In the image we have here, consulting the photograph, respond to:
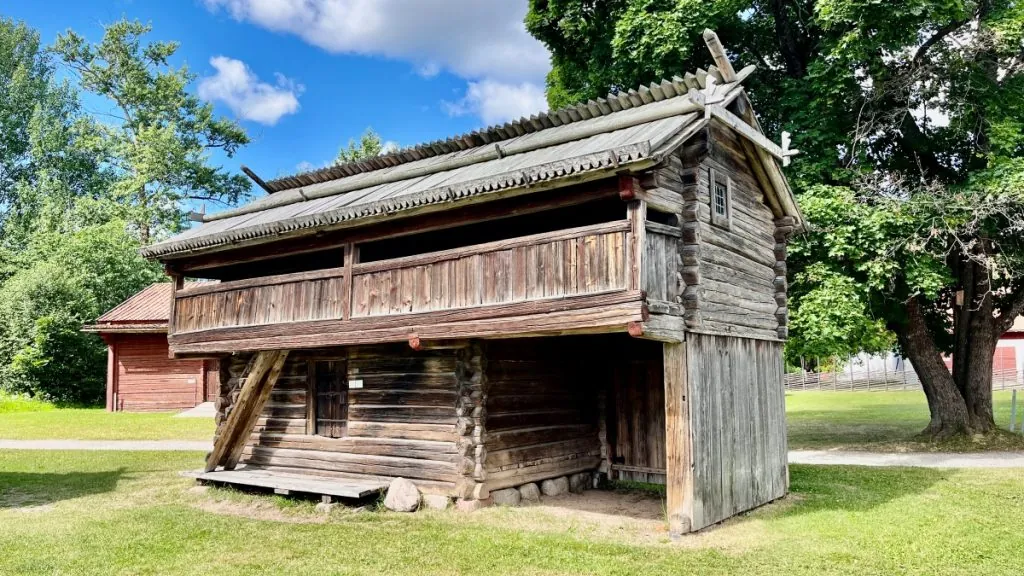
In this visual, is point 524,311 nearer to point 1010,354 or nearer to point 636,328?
point 636,328

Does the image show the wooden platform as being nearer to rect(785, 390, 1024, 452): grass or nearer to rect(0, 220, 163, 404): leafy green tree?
rect(785, 390, 1024, 452): grass

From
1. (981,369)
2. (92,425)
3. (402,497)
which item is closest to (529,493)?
(402,497)

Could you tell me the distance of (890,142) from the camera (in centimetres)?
1931

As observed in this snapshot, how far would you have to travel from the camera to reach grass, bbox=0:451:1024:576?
8961 mm

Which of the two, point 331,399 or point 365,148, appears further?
point 365,148

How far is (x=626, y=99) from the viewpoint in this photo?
12.7m

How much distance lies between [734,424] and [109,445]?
57.1 feet

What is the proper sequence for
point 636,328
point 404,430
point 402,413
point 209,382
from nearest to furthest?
point 636,328 → point 404,430 → point 402,413 → point 209,382

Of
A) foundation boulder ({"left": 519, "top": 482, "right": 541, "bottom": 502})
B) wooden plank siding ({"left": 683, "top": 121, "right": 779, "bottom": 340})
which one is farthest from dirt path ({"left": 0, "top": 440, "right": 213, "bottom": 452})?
wooden plank siding ({"left": 683, "top": 121, "right": 779, "bottom": 340})

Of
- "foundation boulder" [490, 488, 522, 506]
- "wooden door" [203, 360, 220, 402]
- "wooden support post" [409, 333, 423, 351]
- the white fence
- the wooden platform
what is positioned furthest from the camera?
the white fence

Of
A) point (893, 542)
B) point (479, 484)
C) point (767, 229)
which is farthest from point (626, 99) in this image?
point (893, 542)

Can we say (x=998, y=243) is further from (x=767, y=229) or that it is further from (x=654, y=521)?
(x=654, y=521)

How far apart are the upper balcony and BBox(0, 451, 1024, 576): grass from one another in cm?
272

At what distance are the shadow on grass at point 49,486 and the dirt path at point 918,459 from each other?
14488 millimetres
